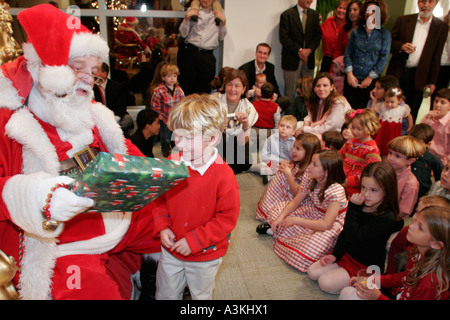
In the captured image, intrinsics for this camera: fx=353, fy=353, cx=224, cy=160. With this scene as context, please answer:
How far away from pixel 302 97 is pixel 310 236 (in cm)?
223

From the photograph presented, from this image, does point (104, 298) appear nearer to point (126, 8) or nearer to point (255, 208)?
point (255, 208)

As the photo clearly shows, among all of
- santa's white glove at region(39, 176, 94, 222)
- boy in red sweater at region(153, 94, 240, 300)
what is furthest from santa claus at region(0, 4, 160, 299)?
boy in red sweater at region(153, 94, 240, 300)

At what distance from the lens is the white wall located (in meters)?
5.50

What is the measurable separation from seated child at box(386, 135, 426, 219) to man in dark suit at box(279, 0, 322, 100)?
9.56 ft

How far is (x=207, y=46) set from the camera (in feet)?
17.3

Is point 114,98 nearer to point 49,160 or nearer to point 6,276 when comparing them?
point 49,160

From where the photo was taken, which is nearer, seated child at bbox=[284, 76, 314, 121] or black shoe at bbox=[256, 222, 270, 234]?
black shoe at bbox=[256, 222, 270, 234]

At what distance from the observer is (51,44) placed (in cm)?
150

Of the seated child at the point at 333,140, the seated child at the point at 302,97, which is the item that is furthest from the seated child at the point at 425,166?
the seated child at the point at 302,97

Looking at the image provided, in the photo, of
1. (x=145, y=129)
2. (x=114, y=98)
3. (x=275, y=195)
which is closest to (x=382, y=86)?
(x=275, y=195)

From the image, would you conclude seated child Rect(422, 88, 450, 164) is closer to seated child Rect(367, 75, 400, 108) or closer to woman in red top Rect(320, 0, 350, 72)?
seated child Rect(367, 75, 400, 108)

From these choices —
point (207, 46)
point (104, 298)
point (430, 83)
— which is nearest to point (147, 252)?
point (104, 298)

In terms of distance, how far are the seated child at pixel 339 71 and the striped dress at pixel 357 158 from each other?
77.8 inches

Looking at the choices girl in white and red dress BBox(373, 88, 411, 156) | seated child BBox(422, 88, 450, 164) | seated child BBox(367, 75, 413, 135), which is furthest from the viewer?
seated child BBox(367, 75, 413, 135)
